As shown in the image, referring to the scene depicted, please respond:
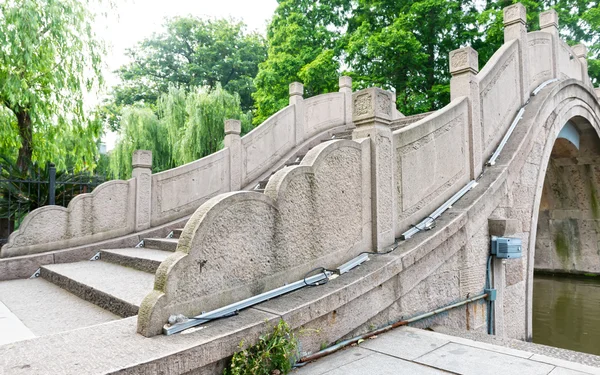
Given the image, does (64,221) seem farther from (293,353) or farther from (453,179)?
(453,179)

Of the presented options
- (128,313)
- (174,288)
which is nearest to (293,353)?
(174,288)

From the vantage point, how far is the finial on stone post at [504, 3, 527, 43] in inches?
287

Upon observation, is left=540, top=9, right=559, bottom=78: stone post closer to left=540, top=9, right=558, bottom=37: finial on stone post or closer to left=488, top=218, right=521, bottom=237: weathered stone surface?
left=540, top=9, right=558, bottom=37: finial on stone post

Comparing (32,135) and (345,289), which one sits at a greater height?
(32,135)

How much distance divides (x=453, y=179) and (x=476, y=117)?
1176 mm

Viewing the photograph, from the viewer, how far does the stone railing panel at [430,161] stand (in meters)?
4.34

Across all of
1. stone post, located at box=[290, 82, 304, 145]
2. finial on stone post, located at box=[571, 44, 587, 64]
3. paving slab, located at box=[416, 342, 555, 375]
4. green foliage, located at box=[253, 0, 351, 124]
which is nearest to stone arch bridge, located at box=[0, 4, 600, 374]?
paving slab, located at box=[416, 342, 555, 375]

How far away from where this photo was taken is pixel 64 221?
614 cm

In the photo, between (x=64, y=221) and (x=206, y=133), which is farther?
(x=206, y=133)

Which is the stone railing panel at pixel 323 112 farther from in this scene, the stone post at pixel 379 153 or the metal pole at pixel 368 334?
the metal pole at pixel 368 334

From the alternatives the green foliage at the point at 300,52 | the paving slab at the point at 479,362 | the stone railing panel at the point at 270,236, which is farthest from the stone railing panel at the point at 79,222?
the green foliage at the point at 300,52

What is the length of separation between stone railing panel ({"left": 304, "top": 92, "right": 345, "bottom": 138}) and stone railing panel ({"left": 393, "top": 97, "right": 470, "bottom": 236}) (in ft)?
18.5

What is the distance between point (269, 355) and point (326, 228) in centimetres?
127

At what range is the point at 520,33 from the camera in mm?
7387
